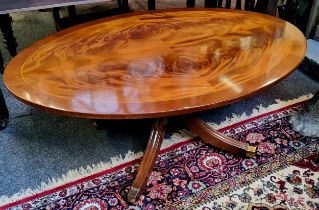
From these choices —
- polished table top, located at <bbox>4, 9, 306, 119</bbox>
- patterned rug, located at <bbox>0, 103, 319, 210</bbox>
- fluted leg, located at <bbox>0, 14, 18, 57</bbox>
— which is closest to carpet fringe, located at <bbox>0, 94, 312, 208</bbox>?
patterned rug, located at <bbox>0, 103, 319, 210</bbox>

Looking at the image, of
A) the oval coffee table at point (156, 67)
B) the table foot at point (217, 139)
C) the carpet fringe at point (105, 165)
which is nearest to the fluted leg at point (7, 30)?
the oval coffee table at point (156, 67)

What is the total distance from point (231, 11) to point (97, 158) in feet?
2.86

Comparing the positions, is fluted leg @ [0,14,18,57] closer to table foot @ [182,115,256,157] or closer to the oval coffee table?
the oval coffee table

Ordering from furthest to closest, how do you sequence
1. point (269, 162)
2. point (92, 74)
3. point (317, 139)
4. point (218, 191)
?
1. point (317, 139)
2. point (269, 162)
3. point (218, 191)
4. point (92, 74)

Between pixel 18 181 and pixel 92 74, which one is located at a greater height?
pixel 92 74

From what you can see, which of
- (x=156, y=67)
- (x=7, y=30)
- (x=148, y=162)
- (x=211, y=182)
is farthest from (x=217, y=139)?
(x=7, y=30)

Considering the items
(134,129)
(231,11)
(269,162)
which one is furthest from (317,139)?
(134,129)

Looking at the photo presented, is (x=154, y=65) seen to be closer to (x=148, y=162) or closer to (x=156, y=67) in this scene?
(x=156, y=67)

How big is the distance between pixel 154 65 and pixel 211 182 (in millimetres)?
480

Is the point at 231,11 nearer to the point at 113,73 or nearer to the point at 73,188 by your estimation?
the point at 113,73

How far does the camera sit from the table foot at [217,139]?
3.92ft

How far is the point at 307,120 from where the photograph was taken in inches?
53.3

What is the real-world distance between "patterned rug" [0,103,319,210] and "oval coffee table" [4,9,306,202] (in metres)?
0.06

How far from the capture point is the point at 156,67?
96 cm
